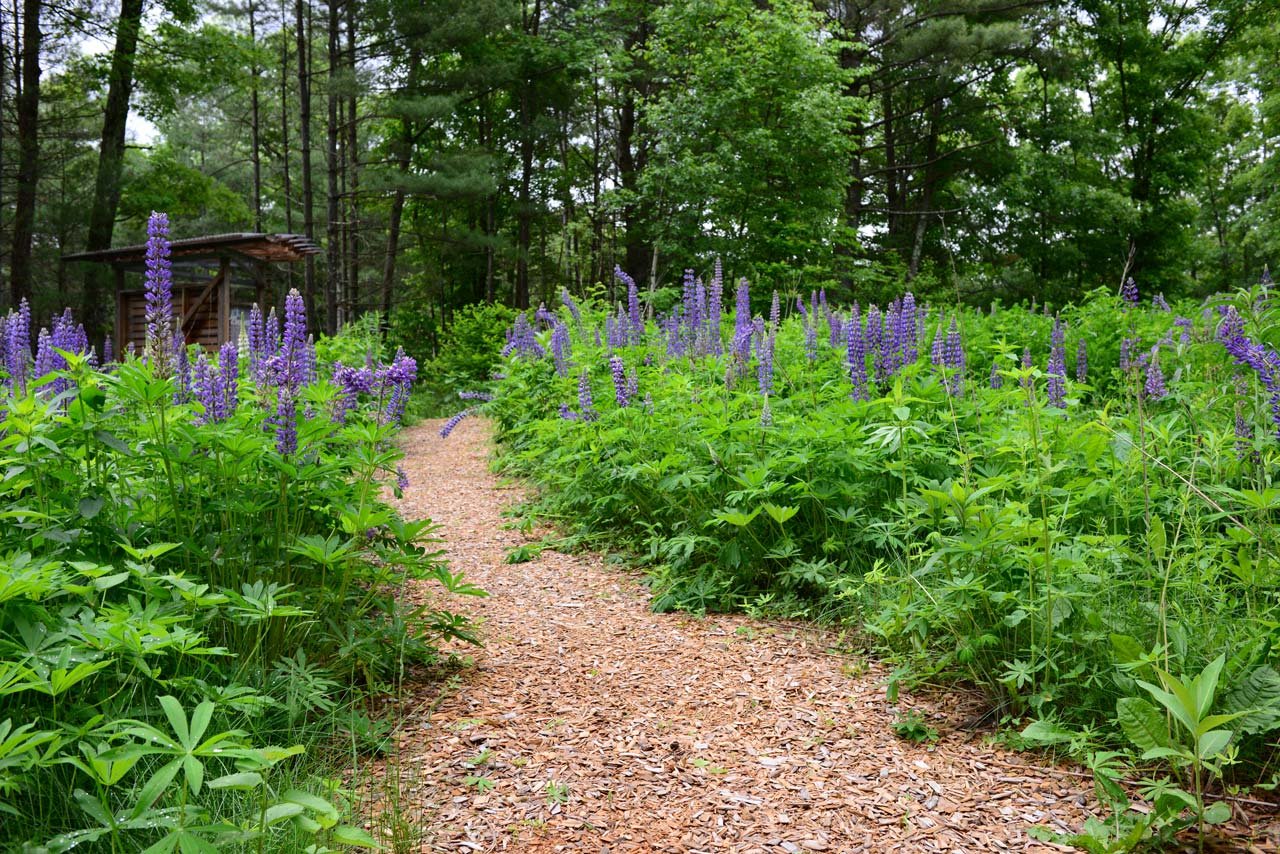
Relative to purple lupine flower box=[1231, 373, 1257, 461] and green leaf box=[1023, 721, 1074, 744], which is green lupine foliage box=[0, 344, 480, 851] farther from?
purple lupine flower box=[1231, 373, 1257, 461]

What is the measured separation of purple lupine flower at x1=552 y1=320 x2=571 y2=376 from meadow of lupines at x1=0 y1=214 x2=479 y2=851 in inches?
133

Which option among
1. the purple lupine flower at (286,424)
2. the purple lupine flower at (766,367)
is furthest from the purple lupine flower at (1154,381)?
the purple lupine flower at (286,424)

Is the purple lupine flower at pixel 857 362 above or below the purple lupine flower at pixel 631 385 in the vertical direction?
above

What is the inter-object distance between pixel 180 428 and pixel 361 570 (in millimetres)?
757

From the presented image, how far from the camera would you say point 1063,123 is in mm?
20359

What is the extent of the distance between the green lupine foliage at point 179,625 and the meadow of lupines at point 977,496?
1.53 metres

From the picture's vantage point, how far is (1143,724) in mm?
2064

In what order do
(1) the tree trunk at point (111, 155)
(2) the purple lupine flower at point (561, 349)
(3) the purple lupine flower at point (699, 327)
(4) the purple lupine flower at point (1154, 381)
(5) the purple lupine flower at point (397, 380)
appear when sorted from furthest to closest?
1. (1) the tree trunk at point (111, 155)
2. (2) the purple lupine flower at point (561, 349)
3. (3) the purple lupine flower at point (699, 327)
4. (4) the purple lupine flower at point (1154, 381)
5. (5) the purple lupine flower at point (397, 380)

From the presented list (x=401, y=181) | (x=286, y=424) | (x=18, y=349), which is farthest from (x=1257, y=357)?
(x=401, y=181)

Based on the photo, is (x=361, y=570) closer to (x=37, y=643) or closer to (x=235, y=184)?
(x=37, y=643)

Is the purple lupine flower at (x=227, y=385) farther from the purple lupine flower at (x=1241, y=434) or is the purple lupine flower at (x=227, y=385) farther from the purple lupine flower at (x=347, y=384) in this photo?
the purple lupine flower at (x=1241, y=434)

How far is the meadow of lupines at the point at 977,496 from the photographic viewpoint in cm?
238

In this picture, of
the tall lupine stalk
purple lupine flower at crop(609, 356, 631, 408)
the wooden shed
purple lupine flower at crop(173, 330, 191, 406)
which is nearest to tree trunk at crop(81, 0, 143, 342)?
the wooden shed

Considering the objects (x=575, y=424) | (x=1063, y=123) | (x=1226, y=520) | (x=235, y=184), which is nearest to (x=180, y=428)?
(x=575, y=424)
